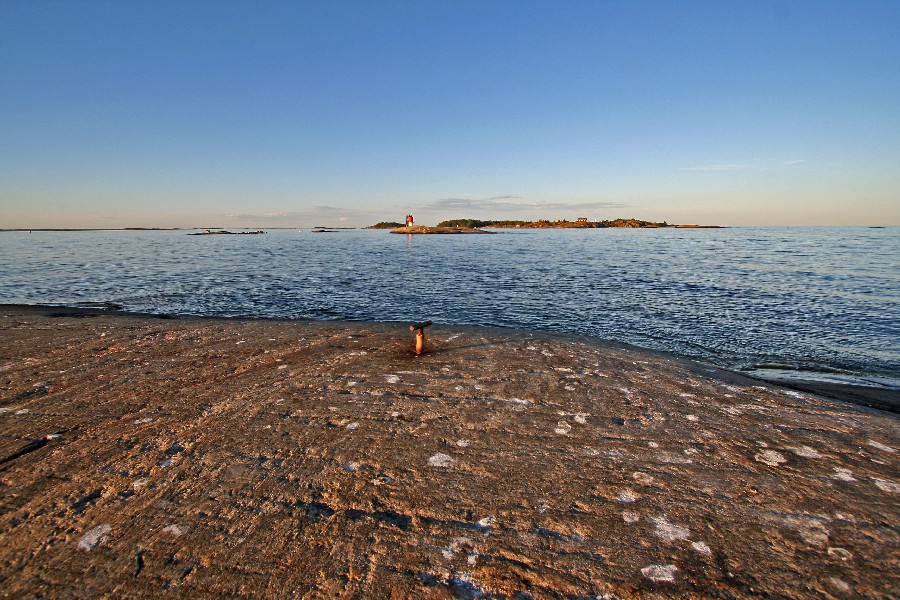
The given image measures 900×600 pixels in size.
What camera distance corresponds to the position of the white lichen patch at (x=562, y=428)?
5.67 metres

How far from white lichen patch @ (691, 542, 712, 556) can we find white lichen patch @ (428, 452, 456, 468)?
8.21ft

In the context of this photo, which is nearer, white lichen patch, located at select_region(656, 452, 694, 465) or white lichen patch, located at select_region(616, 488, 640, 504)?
white lichen patch, located at select_region(616, 488, 640, 504)

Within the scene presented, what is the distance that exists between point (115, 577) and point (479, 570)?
2.90m

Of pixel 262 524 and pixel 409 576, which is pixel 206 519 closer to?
pixel 262 524

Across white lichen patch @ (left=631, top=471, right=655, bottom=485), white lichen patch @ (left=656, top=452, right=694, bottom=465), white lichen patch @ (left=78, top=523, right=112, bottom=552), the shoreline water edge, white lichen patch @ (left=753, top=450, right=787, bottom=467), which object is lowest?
the shoreline water edge

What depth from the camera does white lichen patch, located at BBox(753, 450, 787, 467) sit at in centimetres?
498

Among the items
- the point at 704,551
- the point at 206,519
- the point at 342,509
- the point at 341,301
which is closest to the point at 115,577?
the point at 206,519

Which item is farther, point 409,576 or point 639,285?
point 639,285

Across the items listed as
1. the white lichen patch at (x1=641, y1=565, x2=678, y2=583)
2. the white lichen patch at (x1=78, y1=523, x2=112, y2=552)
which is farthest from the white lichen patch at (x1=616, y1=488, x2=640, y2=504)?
the white lichen patch at (x1=78, y1=523, x2=112, y2=552)

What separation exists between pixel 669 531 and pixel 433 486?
2.31 m

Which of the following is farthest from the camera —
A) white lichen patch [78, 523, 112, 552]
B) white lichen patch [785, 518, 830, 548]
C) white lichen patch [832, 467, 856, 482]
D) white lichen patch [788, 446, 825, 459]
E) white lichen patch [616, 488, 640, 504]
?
white lichen patch [788, 446, 825, 459]

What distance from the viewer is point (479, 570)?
323 cm

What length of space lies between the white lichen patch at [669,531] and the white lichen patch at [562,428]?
1865 mm

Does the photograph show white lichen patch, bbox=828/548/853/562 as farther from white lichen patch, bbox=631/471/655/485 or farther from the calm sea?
the calm sea
